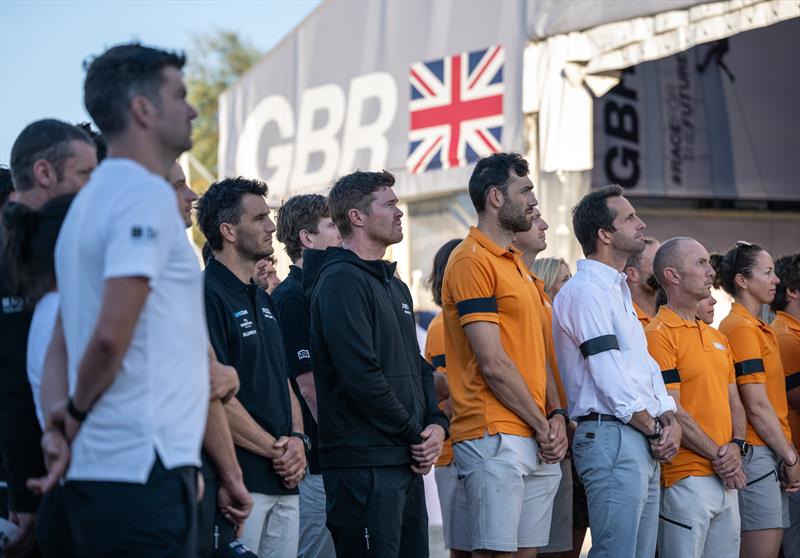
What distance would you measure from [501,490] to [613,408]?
71 cm

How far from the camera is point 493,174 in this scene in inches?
216

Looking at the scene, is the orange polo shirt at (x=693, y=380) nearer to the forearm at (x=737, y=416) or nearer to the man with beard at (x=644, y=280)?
the forearm at (x=737, y=416)

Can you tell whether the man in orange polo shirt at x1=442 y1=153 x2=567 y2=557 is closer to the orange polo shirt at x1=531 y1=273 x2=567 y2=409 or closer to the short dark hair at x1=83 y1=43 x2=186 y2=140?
the orange polo shirt at x1=531 y1=273 x2=567 y2=409

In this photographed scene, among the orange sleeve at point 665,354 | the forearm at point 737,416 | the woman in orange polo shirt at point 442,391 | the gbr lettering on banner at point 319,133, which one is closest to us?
the orange sleeve at point 665,354

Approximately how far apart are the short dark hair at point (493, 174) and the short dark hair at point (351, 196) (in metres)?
0.59

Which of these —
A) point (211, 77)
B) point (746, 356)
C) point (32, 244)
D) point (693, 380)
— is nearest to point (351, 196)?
point (32, 244)

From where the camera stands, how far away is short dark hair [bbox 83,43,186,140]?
2.76m


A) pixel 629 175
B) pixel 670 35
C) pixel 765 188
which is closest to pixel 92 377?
pixel 670 35

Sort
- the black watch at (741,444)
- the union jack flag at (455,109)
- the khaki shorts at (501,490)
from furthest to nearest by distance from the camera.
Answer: the union jack flag at (455,109)
the black watch at (741,444)
the khaki shorts at (501,490)

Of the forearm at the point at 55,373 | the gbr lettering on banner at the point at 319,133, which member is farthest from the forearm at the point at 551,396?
the gbr lettering on banner at the point at 319,133

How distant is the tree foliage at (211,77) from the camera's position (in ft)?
115

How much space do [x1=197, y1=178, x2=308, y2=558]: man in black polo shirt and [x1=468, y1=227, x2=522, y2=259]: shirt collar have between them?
113 cm

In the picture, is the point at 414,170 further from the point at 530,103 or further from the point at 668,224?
the point at 668,224

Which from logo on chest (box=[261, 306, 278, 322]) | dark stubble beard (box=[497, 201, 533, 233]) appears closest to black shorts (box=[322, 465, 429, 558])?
logo on chest (box=[261, 306, 278, 322])
